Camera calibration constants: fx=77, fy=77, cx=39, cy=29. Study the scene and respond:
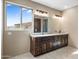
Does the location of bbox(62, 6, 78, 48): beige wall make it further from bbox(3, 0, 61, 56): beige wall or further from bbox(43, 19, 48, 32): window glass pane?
bbox(3, 0, 61, 56): beige wall

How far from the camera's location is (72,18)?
5.34 m

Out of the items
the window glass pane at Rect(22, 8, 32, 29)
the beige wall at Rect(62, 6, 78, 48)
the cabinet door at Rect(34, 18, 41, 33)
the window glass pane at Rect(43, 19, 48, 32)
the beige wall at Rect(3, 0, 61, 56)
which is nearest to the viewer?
the beige wall at Rect(3, 0, 61, 56)

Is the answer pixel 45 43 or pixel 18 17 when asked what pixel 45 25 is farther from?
pixel 18 17

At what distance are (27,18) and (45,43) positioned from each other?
1648 millimetres

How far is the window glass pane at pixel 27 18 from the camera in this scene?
4056mm

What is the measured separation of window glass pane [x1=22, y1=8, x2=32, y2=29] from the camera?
4056mm

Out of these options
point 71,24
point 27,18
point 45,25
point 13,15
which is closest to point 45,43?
point 45,25

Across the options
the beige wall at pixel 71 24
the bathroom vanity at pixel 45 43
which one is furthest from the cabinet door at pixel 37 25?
the beige wall at pixel 71 24

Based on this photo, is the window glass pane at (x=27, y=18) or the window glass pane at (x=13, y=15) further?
the window glass pane at (x=27, y=18)

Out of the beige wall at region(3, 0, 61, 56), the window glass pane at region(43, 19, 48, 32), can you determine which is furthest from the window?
the window glass pane at region(43, 19, 48, 32)

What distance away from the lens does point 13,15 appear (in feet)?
12.1

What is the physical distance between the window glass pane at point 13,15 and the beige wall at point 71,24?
3.60 metres

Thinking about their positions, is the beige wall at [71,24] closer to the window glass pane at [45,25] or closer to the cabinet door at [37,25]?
the window glass pane at [45,25]

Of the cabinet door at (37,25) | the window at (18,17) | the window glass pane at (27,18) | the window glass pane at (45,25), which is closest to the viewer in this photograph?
the window at (18,17)
